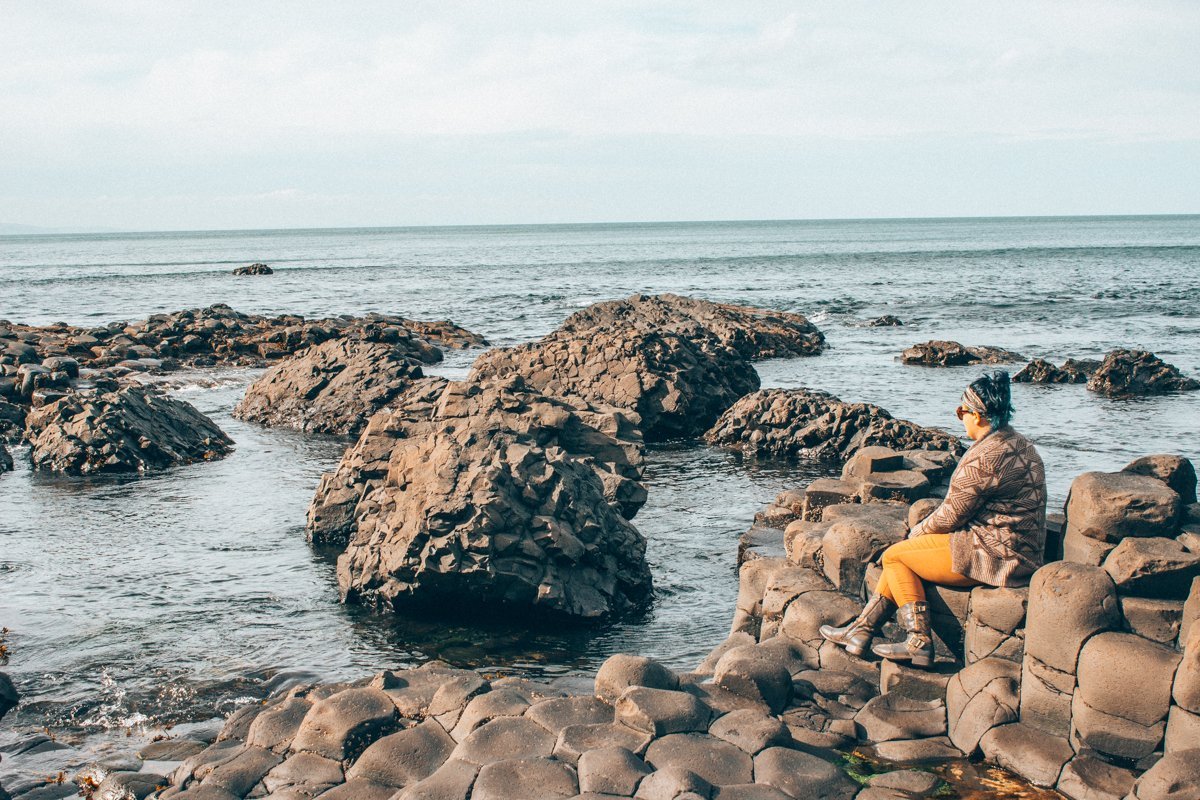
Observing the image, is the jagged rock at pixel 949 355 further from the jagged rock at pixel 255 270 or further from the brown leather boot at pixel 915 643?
A: the jagged rock at pixel 255 270

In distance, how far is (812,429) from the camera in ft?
67.6

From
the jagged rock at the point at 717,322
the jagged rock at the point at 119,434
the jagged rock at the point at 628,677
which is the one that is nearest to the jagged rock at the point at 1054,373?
the jagged rock at the point at 717,322

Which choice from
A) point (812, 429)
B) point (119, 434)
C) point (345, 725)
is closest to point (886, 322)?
point (812, 429)

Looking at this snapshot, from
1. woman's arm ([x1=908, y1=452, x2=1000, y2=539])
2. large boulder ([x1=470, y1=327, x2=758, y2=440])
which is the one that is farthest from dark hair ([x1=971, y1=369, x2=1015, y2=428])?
large boulder ([x1=470, y1=327, x2=758, y2=440])

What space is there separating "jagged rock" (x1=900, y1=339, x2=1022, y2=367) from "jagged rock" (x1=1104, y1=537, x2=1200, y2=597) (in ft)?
87.1

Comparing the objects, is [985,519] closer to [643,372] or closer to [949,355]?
[643,372]

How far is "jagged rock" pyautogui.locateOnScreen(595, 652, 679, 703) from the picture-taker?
26.2ft

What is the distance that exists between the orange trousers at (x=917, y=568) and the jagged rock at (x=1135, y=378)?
69.9 ft

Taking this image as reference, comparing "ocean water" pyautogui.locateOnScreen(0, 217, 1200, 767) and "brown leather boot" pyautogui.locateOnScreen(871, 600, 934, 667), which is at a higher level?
"brown leather boot" pyautogui.locateOnScreen(871, 600, 934, 667)

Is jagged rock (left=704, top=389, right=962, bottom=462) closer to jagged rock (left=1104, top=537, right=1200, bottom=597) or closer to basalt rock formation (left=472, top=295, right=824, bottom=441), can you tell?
basalt rock formation (left=472, top=295, right=824, bottom=441)

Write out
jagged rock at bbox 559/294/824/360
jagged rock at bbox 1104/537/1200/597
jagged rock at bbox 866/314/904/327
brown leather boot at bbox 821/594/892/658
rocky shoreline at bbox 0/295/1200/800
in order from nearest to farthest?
rocky shoreline at bbox 0/295/1200/800 → jagged rock at bbox 1104/537/1200/597 → brown leather boot at bbox 821/594/892/658 → jagged rock at bbox 559/294/824/360 → jagged rock at bbox 866/314/904/327

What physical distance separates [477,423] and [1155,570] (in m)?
8.41

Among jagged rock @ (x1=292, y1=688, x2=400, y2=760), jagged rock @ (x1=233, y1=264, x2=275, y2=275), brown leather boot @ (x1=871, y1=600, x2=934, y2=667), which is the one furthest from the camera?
jagged rock @ (x1=233, y1=264, x2=275, y2=275)

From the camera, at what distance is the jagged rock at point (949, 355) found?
110 ft
